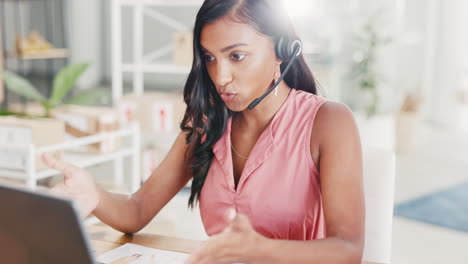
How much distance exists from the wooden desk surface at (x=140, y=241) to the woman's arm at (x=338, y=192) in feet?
0.84

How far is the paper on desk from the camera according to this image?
1.05 meters

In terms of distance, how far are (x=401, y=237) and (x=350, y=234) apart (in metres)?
2.15

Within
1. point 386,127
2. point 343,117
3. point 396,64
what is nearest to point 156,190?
point 343,117

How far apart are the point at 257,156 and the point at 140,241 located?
0.30m

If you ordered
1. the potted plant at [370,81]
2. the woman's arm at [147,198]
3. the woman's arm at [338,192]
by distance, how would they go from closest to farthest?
the woman's arm at [338,192] → the woman's arm at [147,198] → the potted plant at [370,81]

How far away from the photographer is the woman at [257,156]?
1.09 m

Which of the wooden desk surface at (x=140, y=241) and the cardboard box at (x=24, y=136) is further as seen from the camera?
the cardboard box at (x=24, y=136)

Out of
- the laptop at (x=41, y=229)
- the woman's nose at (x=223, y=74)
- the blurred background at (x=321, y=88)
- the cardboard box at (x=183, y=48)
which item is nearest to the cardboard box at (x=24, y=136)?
the blurred background at (x=321, y=88)

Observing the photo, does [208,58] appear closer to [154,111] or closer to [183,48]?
[154,111]

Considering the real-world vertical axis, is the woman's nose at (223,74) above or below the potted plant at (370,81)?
above

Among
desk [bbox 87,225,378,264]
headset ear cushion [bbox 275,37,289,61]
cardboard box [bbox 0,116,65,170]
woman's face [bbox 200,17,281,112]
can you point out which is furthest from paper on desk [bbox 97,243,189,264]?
cardboard box [bbox 0,116,65,170]

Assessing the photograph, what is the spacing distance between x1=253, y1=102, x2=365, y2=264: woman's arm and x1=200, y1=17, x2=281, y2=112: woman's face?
17cm

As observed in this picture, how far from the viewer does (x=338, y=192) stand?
1088 mm

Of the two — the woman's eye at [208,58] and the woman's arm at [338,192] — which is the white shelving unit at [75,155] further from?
the woman's arm at [338,192]
